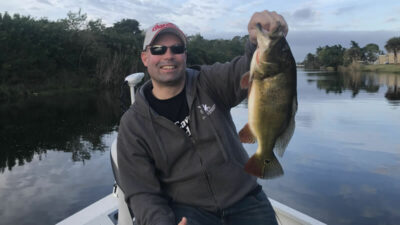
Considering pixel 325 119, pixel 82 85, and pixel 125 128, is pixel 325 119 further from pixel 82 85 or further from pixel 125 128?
pixel 82 85

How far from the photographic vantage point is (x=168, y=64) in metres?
2.73

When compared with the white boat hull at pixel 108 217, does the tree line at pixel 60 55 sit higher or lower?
higher

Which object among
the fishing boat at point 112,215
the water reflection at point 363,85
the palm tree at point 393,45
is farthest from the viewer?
the palm tree at point 393,45

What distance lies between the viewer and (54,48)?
115ft

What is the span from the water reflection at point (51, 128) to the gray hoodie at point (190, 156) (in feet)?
25.5

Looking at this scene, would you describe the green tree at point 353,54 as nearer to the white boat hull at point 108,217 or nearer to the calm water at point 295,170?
the calm water at point 295,170

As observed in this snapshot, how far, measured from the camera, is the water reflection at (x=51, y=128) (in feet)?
35.8

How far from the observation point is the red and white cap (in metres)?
2.73

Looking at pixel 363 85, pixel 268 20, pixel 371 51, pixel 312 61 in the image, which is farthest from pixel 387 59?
pixel 268 20

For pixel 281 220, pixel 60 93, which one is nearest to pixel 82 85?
pixel 60 93

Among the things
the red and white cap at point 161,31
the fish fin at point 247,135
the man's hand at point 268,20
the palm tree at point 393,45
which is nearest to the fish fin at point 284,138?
the fish fin at point 247,135

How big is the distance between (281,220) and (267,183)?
3301 mm

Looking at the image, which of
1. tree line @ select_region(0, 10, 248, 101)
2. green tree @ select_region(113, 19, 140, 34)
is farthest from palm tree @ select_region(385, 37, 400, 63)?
tree line @ select_region(0, 10, 248, 101)

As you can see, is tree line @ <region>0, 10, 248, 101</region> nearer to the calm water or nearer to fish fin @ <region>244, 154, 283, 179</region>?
the calm water
